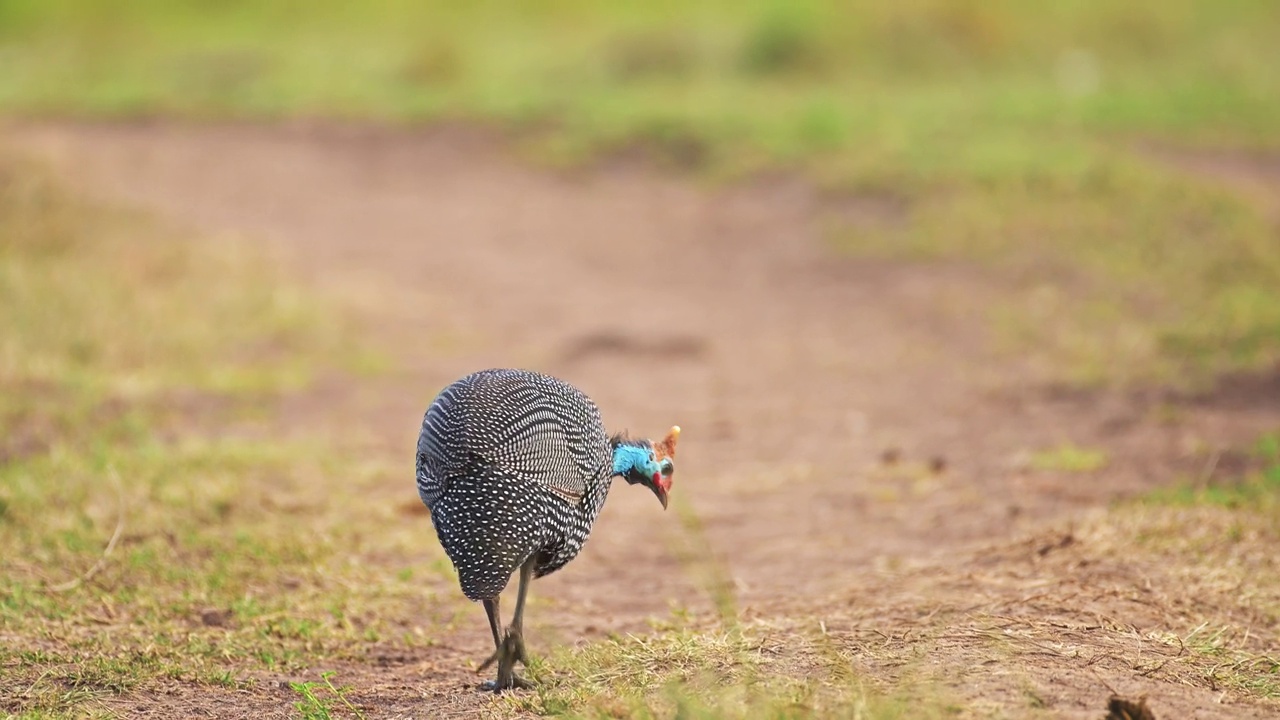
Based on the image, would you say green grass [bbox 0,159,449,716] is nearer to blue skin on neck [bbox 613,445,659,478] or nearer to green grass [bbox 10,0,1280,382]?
blue skin on neck [bbox 613,445,659,478]

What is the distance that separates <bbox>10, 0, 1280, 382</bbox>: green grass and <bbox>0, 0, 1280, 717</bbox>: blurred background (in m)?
0.06

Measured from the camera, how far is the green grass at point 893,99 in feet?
32.3

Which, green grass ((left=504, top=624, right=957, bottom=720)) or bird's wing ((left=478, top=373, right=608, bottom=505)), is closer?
green grass ((left=504, top=624, right=957, bottom=720))

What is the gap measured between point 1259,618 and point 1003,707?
5.10 feet

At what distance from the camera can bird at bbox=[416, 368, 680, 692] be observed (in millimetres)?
3922

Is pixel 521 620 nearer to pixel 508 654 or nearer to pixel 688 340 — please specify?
pixel 508 654

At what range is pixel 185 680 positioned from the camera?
4.11 metres

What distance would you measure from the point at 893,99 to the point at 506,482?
12.3 m

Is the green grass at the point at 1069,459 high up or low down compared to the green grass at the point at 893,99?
down

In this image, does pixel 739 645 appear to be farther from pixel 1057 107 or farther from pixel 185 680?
pixel 1057 107

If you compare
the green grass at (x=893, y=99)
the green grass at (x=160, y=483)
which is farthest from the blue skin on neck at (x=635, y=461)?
the green grass at (x=893, y=99)

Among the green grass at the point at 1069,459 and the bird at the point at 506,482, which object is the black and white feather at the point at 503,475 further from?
the green grass at the point at 1069,459

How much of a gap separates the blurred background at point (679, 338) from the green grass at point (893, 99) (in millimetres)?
64

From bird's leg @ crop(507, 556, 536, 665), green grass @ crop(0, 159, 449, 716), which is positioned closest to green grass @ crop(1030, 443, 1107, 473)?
green grass @ crop(0, 159, 449, 716)
